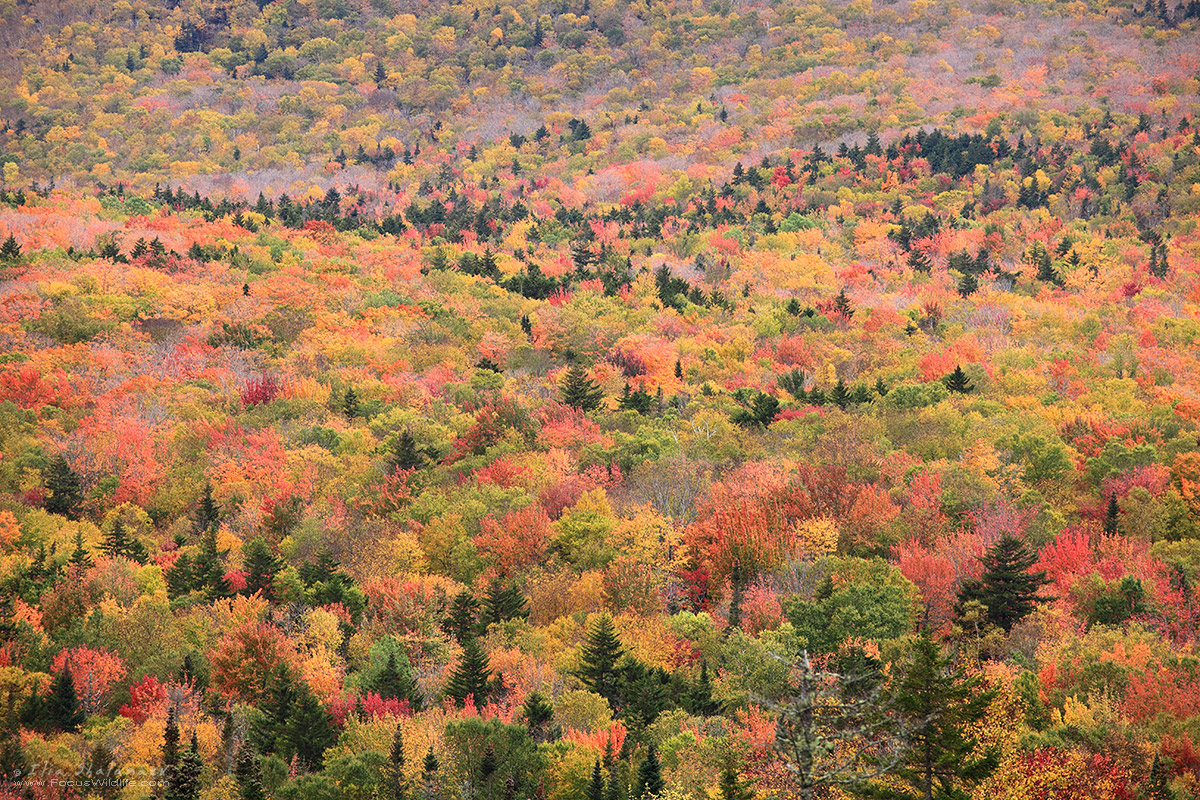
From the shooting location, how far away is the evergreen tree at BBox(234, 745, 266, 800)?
29.8m

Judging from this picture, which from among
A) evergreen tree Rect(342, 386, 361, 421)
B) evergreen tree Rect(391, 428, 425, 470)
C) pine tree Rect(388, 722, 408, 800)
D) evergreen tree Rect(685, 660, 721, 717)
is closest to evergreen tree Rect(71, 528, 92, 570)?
evergreen tree Rect(391, 428, 425, 470)

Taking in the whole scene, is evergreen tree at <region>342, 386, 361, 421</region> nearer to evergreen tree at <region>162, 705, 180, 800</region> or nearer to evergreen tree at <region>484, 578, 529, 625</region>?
evergreen tree at <region>484, 578, 529, 625</region>

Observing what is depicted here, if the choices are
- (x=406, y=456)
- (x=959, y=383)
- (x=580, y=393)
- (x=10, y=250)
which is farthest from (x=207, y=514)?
(x=959, y=383)

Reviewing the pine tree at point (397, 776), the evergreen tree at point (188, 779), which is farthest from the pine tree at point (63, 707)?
the pine tree at point (397, 776)

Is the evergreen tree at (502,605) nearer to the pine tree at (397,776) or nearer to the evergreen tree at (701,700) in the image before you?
the evergreen tree at (701,700)

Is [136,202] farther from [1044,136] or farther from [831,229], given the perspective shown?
[1044,136]

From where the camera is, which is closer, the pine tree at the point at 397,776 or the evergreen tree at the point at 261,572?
the pine tree at the point at 397,776

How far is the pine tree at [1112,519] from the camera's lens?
52.0 metres

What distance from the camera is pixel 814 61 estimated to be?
198250mm

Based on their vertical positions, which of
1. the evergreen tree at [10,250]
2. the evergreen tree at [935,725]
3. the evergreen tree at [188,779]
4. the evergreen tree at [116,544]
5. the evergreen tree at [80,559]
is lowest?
the evergreen tree at [116,544]

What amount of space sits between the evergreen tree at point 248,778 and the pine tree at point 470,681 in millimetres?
8302

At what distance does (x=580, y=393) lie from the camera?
71.6 m

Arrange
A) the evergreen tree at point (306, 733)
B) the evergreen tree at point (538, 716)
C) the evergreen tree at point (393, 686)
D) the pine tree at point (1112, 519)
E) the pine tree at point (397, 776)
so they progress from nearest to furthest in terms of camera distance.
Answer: the pine tree at point (397, 776), the evergreen tree at point (306, 733), the evergreen tree at point (538, 716), the evergreen tree at point (393, 686), the pine tree at point (1112, 519)

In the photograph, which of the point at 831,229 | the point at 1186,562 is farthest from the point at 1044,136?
the point at 1186,562
